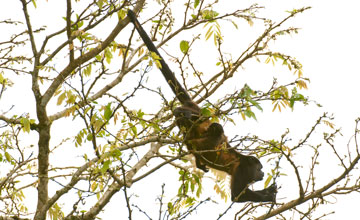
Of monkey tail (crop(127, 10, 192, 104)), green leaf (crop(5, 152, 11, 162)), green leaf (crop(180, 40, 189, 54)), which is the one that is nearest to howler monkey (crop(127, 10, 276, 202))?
monkey tail (crop(127, 10, 192, 104))

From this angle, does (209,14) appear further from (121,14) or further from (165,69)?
(121,14)

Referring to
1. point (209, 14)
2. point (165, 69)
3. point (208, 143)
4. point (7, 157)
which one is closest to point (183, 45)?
point (209, 14)

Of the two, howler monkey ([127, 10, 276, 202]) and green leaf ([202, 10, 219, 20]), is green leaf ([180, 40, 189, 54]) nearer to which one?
howler monkey ([127, 10, 276, 202])

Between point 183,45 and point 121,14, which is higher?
point 121,14

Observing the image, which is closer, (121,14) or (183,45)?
(183,45)

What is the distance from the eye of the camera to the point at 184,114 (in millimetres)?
5148

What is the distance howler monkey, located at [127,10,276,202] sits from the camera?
5.17 meters

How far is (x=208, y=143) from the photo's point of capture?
5594 millimetres

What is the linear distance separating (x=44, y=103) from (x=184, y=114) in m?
1.56

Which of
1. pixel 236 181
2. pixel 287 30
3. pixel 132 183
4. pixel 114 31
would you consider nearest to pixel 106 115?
pixel 132 183

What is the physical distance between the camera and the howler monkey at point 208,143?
5.17m

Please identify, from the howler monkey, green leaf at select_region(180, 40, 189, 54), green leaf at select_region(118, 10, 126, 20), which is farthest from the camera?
green leaf at select_region(118, 10, 126, 20)

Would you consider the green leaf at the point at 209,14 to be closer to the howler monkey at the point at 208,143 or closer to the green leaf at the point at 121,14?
the howler monkey at the point at 208,143

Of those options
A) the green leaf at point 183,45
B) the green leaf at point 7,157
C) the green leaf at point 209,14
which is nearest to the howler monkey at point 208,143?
the green leaf at point 183,45
